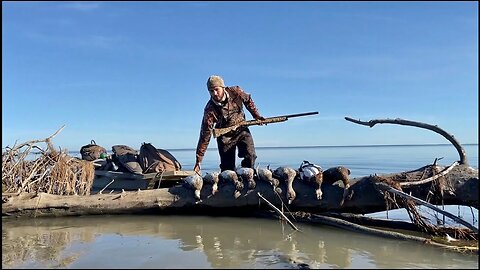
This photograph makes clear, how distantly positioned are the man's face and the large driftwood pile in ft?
5.89

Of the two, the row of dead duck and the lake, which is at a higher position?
the row of dead duck

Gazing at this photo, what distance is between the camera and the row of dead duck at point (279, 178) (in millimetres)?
6746

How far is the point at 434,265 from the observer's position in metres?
4.55

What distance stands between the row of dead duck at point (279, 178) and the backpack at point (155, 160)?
2.08 metres

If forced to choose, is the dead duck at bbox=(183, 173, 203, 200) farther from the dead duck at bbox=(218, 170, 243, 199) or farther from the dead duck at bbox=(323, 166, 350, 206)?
the dead duck at bbox=(323, 166, 350, 206)

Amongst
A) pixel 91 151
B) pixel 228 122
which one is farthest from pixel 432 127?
pixel 91 151

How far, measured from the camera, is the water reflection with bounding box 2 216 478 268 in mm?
4637

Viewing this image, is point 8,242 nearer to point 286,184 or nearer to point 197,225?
point 197,225

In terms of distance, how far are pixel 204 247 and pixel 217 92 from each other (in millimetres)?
3659

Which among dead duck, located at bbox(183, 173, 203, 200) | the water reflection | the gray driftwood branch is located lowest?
the water reflection

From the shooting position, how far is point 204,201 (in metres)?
7.44

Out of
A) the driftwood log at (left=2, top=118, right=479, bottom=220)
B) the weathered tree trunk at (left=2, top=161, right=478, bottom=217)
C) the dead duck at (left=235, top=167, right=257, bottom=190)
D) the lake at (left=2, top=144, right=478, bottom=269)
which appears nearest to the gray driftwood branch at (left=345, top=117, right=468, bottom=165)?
the driftwood log at (left=2, top=118, right=479, bottom=220)

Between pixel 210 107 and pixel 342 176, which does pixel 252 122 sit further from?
pixel 342 176

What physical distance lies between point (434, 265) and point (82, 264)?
11.4 feet
